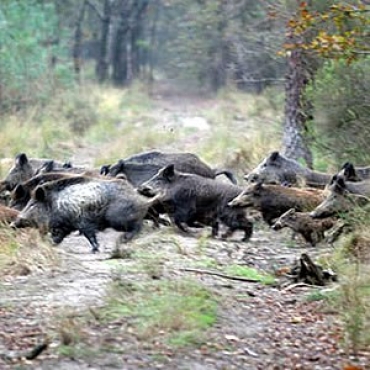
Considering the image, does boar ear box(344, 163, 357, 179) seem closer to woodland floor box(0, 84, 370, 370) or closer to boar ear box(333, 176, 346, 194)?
boar ear box(333, 176, 346, 194)

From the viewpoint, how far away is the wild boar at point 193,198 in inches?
507

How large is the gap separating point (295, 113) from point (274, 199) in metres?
5.01

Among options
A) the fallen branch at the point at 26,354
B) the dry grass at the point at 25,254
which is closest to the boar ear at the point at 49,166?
the dry grass at the point at 25,254

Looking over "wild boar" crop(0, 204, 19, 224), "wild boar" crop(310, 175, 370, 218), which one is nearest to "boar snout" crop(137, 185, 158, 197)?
"wild boar" crop(0, 204, 19, 224)

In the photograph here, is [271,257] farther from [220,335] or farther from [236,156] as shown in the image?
[236,156]

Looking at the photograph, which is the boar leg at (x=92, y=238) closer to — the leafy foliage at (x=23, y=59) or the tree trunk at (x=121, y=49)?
the leafy foliage at (x=23, y=59)

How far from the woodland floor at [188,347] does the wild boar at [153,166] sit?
324 cm

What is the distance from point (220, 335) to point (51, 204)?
4.69m

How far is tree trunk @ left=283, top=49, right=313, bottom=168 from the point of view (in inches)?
669

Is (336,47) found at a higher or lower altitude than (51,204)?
higher

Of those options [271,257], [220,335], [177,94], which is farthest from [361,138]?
[177,94]

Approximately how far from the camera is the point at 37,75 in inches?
1053

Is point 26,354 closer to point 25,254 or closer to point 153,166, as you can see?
point 25,254

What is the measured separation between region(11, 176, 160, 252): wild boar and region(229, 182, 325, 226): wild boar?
4.77ft
